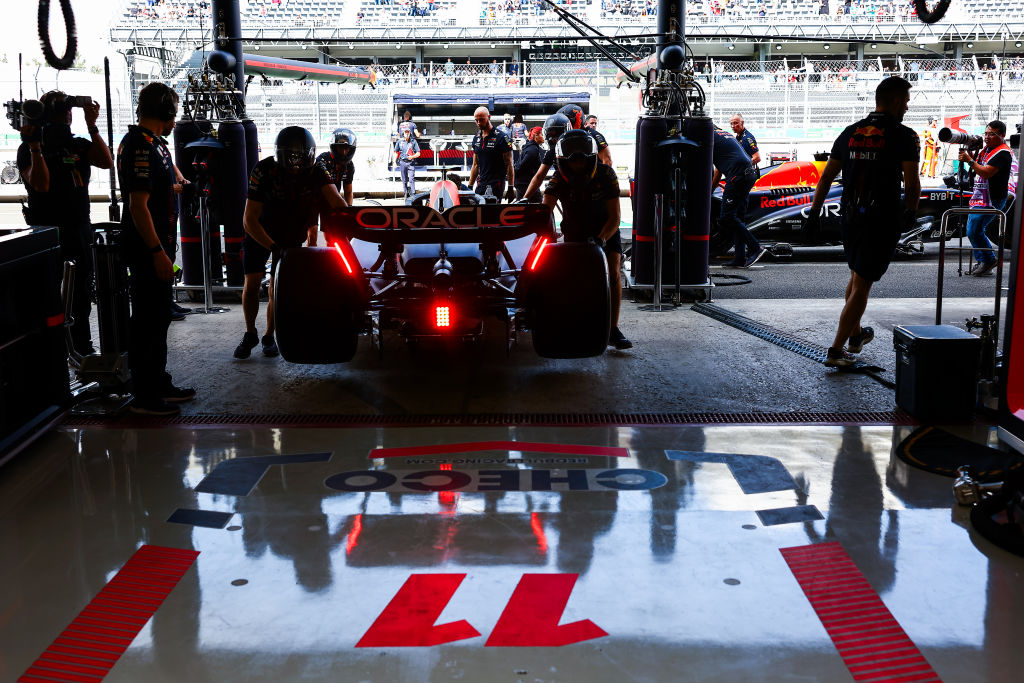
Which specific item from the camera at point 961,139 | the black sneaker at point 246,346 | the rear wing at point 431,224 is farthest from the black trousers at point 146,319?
the camera at point 961,139

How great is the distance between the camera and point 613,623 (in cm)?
273

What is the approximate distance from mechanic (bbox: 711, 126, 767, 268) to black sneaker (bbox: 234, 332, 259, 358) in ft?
18.9

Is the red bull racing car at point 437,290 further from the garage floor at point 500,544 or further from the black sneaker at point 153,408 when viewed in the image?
the black sneaker at point 153,408

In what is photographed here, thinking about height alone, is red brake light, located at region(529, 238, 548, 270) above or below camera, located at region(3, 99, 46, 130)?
below

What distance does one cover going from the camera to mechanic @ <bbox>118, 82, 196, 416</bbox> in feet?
15.9

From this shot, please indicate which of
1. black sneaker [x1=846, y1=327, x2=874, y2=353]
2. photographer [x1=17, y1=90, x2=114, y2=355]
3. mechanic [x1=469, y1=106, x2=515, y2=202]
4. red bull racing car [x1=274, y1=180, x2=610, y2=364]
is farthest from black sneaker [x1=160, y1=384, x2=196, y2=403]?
mechanic [x1=469, y1=106, x2=515, y2=202]

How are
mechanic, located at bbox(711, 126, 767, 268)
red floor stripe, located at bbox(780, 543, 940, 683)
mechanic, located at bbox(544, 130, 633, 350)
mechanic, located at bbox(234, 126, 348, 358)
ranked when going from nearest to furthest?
red floor stripe, located at bbox(780, 543, 940, 683), mechanic, located at bbox(234, 126, 348, 358), mechanic, located at bbox(544, 130, 633, 350), mechanic, located at bbox(711, 126, 767, 268)

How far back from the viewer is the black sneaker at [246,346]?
6.18 m

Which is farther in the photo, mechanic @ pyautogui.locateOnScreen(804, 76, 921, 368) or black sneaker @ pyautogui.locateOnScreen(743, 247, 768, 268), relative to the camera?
black sneaker @ pyautogui.locateOnScreen(743, 247, 768, 268)

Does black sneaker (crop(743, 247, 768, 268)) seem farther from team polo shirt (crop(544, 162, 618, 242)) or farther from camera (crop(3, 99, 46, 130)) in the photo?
camera (crop(3, 99, 46, 130))

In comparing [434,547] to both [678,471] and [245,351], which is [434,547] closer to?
[678,471]

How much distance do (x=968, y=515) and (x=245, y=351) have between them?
4364mm

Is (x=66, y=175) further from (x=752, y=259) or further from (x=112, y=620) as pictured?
(x=752, y=259)

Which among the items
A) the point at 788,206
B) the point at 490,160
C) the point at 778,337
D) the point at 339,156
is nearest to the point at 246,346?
the point at 339,156
